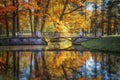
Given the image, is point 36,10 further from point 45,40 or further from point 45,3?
point 45,40

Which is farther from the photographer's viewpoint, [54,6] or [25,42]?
[54,6]

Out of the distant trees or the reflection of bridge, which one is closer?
the reflection of bridge

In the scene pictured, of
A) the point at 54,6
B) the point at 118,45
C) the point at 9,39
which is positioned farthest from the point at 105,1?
the point at 118,45

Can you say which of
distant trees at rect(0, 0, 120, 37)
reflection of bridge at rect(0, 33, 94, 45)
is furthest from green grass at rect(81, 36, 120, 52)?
distant trees at rect(0, 0, 120, 37)

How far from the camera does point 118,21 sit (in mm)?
68688

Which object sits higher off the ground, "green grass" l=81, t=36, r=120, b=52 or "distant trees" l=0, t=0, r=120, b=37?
"distant trees" l=0, t=0, r=120, b=37

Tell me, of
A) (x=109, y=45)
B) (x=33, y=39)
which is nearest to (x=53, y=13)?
(x=33, y=39)

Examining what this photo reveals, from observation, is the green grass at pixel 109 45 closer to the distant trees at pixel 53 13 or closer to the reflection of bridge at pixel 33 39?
the reflection of bridge at pixel 33 39

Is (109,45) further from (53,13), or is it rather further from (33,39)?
(53,13)

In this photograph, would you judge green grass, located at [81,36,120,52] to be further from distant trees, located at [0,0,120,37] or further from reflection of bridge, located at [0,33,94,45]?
distant trees, located at [0,0,120,37]

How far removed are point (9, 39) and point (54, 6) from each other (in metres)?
14.6

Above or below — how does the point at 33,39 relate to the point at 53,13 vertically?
below

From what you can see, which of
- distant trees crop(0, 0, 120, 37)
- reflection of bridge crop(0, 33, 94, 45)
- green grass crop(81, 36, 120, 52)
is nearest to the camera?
green grass crop(81, 36, 120, 52)

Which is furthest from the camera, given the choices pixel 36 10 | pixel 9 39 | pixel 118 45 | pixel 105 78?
pixel 36 10
